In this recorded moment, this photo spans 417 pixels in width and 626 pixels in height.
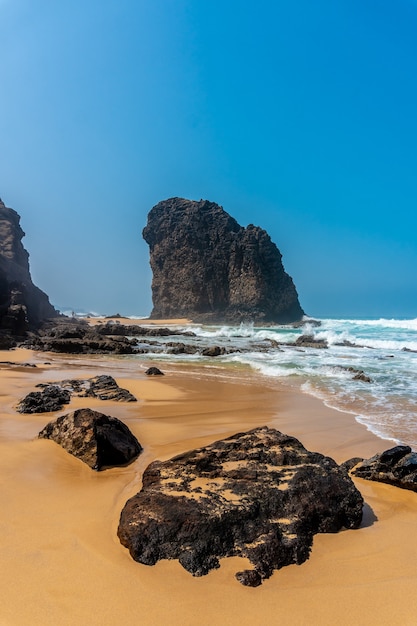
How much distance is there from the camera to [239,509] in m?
2.47

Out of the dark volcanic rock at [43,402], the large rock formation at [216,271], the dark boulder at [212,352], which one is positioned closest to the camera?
the dark volcanic rock at [43,402]

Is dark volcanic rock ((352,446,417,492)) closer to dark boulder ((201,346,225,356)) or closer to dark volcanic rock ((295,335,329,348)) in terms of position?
dark boulder ((201,346,225,356))

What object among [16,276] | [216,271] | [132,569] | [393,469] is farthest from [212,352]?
[216,271]

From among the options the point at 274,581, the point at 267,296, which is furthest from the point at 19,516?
the point at 267,296

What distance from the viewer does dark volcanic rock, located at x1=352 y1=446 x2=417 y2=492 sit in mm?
3621

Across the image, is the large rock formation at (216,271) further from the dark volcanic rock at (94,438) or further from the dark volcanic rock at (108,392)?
the dark volcanic rock at (94,438)

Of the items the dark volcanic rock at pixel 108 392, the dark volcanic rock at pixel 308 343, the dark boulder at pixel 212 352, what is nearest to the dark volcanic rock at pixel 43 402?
the dark volcanic rock at pixel 108 392

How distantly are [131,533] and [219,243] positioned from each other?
265 ft

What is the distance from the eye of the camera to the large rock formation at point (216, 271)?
76375 millimetres

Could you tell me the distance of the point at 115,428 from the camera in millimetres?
4297

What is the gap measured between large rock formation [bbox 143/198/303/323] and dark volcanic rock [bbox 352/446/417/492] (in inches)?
2758

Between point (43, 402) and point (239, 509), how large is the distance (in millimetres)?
4694

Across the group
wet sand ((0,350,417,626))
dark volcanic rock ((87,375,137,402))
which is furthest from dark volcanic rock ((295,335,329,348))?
wet sand ((0,350,417,626))

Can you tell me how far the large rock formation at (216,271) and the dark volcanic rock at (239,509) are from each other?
7099cm
